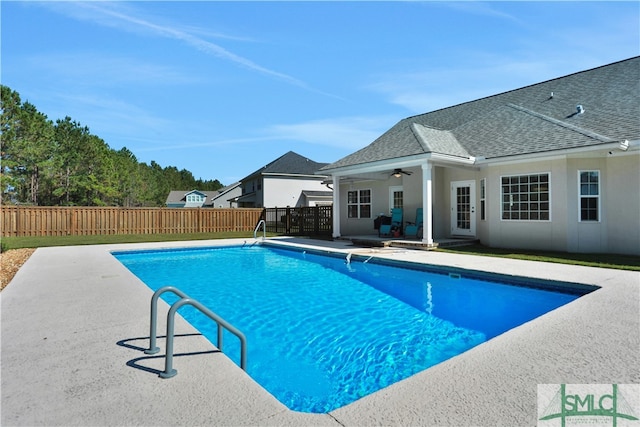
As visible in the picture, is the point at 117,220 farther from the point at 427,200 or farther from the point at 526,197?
the point at 526,197

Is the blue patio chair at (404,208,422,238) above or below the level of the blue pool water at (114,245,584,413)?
above

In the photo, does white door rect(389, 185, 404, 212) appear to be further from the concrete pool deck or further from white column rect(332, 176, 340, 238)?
the concrete pool deck

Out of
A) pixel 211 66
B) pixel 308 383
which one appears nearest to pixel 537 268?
pixel 308 383

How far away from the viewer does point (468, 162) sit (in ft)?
41.4

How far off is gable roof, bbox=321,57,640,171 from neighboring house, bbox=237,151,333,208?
15.9 metres

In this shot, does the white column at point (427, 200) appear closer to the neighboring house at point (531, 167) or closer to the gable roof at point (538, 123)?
the neighboring house at point (531, 167)

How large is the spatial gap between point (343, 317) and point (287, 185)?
26.9m

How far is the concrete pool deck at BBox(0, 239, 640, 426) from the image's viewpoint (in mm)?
2346

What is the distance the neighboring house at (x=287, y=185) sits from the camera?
3159 cm

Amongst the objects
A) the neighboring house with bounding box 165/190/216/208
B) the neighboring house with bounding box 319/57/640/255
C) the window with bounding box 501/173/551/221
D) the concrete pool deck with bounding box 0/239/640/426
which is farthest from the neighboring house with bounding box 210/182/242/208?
the concrete pool deck with bounding box 0/239/640/426

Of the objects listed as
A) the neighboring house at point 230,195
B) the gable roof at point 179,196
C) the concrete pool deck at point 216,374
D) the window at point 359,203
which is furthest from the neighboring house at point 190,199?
the concrete pool deck at point 216,374

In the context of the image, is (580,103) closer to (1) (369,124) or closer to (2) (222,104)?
(1) (369,124)

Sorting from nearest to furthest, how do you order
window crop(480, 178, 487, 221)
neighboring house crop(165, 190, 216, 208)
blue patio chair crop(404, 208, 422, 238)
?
1. window crop(480, 178, 487, 221)
2. blue patio chair crop(404, 208, 422, 238)
3. neighboring house crop(165, 190, 216, 208)

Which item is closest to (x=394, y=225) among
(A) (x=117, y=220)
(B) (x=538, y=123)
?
(B) (x=538, y=123)
